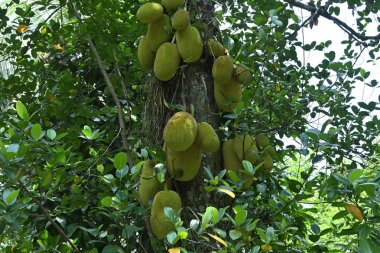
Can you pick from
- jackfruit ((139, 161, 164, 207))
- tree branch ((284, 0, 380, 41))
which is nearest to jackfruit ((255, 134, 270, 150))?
jackfruit ((139, 161, 164, 207))

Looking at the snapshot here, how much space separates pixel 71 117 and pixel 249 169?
1.18 meters

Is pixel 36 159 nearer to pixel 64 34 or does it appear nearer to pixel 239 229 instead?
pixel 239 229

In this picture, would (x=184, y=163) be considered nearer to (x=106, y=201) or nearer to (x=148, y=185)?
(x=148, y=185)

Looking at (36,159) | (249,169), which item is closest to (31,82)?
(36,159)

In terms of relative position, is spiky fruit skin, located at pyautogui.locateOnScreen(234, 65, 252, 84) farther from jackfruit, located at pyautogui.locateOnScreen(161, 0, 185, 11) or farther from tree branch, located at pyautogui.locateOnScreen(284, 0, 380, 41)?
tree branch, located at pyautogui.locateOnScreen(284, 0, 380, 41)

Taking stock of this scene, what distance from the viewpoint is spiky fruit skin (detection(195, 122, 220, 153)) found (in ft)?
4.73

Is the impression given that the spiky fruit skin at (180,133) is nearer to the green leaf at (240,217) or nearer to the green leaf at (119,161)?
the green leaf at (119,161)

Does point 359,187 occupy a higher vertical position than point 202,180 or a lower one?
higher

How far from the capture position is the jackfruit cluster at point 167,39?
1612mm

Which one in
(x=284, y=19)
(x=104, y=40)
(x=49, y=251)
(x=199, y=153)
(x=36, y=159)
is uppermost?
(x=284, y=19)

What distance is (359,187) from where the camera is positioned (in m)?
1.14

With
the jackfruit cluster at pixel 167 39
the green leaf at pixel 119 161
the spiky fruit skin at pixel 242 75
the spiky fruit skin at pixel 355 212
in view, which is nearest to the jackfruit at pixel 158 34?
the jackfruit cluster at pixel 167 39

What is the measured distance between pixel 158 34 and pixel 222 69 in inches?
10.5

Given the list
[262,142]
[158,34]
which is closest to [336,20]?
[262,142]
